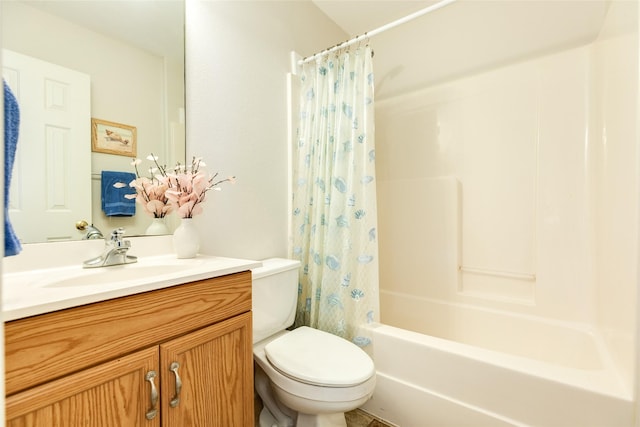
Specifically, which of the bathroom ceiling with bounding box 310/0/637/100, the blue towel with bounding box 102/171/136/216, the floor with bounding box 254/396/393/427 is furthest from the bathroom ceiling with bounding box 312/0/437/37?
the floor with bounding box 254/396/393/427

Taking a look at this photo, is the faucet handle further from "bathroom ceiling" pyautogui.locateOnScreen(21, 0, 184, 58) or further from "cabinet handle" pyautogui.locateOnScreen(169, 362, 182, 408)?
"bathroom ceiling" pyautogui.locateOnScreen(21, 0, 184, 58)

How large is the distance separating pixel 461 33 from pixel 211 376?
2431mm

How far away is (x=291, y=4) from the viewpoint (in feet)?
6.07

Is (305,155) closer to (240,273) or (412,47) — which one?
(240,273)

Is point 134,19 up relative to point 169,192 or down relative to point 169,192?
up

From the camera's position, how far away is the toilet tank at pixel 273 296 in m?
1.30

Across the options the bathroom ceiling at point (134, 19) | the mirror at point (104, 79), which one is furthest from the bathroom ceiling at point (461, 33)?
the mirror at point (104, 79)

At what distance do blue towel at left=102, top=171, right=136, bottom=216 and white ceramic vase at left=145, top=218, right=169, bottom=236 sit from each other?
83 millimetres

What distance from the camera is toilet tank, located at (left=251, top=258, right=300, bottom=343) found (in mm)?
1300

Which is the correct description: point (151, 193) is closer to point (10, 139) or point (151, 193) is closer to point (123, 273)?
point (123, 273)

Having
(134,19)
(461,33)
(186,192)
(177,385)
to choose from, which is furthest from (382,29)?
(177,385)

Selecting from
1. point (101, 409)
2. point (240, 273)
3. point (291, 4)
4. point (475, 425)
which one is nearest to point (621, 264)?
point (475, 425)

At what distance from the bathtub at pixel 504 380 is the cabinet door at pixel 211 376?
0.67 metres

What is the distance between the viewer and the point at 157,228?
1.23 m
